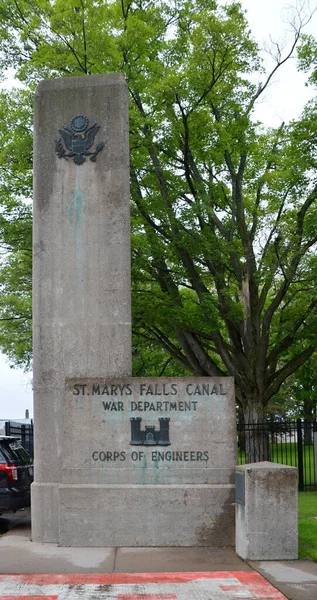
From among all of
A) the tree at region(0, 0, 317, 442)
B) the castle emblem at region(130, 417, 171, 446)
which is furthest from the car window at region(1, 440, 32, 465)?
the tree at region(0, 0, 317, 442)

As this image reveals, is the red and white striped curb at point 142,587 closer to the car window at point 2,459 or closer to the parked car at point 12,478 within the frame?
the parked car at point 12,478

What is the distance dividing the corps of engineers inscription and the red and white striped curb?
7.05ft

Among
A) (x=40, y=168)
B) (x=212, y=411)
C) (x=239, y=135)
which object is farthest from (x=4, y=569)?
(x=239, y=135)

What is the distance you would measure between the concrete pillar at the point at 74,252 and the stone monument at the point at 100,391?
16 millimetres

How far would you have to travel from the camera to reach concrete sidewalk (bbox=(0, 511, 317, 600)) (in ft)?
24.6

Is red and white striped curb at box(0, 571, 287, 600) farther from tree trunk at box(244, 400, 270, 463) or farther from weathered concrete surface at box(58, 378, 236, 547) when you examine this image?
tree trunk at box(244, 400, 270, 463)

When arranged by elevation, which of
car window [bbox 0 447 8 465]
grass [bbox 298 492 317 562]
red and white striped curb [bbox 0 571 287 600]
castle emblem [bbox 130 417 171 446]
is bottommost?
grass [bbox 298 492 317 562]

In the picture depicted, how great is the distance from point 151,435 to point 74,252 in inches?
122

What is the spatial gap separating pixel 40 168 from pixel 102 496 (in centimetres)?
520

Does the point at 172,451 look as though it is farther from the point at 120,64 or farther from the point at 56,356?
the point at 120,64

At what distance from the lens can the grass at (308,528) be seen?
8820 mm

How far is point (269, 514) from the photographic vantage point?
850 centimetres

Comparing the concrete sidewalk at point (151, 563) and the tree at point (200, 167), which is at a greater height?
the tree at point (200, 167)

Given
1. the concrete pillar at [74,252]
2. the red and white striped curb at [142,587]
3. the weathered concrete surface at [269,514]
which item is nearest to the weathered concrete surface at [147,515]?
the concrete pillar at [74,252]
